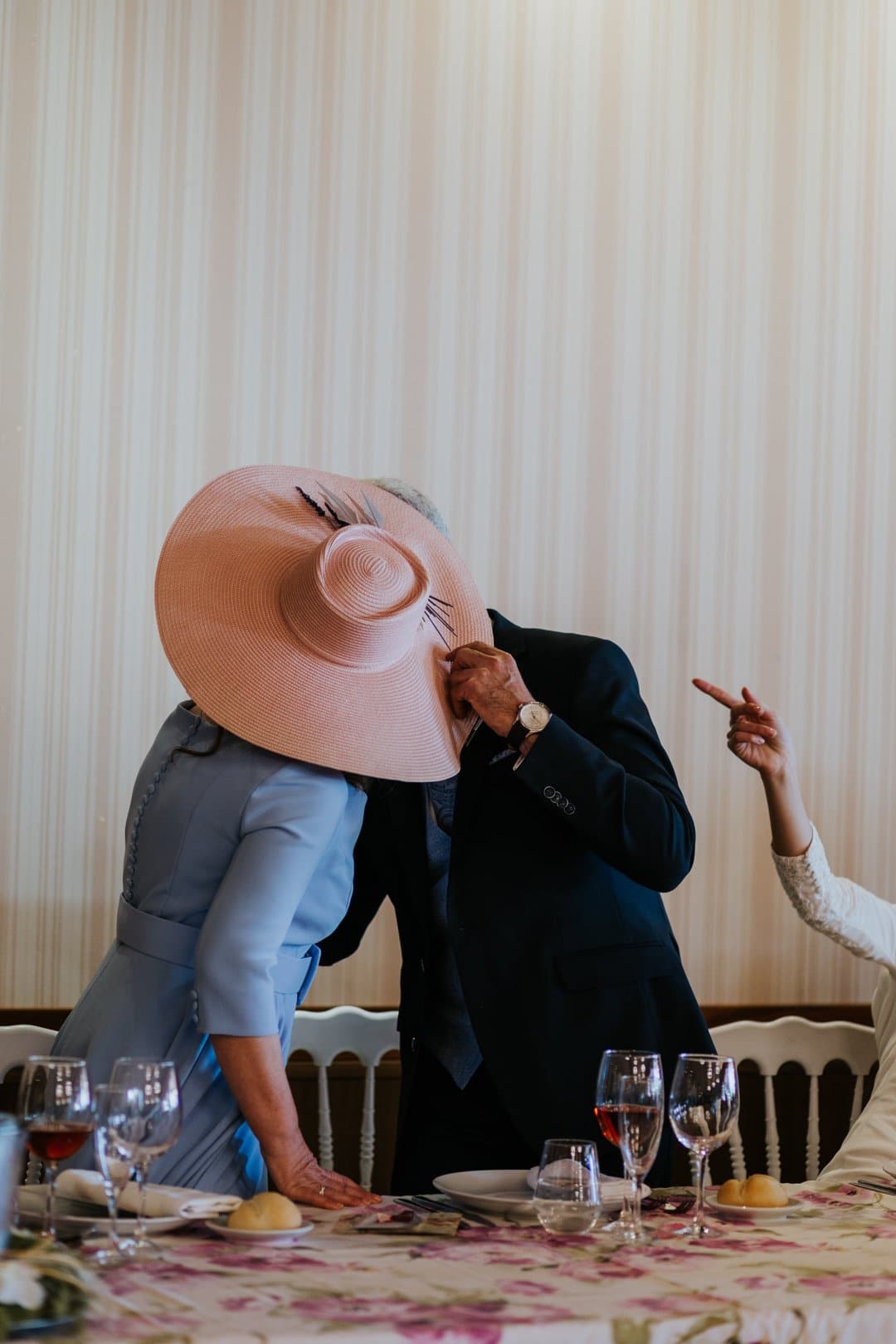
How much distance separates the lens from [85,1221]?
4.30 feet

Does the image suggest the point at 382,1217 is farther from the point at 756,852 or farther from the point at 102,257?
the point at 102,257

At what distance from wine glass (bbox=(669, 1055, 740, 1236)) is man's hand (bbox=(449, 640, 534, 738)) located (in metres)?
0.59

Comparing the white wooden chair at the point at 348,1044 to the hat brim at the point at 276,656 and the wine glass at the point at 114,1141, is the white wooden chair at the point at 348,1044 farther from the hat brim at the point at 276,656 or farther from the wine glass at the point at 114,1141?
the wine glass at the point at 114,1141

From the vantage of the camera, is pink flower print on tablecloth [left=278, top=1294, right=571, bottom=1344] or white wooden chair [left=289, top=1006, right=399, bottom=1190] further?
white wooden chair [left=289, top=1006, right=399, bottom=1190]

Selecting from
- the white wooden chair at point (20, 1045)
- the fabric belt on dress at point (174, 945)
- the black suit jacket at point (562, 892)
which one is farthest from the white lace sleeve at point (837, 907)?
the white wooden chair at point (20, 1045)

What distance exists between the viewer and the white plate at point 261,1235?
1316 millimetres

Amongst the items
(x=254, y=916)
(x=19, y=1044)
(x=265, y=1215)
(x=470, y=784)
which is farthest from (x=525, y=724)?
(x=19, y=1044)

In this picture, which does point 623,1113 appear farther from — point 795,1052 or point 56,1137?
point 795,1052

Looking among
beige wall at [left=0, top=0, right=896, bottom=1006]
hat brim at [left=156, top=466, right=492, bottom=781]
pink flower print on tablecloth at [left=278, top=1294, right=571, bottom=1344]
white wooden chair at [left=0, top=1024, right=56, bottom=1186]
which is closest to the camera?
pink flower print on tablecloth at [left=278, top=1294, right=571, bottom=1344]

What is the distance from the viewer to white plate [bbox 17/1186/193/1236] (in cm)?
131

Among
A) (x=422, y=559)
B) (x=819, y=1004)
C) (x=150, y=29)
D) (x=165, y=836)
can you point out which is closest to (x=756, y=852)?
(x=819, y=1004)

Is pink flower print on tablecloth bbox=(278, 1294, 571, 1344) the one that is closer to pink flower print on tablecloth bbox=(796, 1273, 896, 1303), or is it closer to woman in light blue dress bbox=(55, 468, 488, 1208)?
pink flower print on tablecloth bbox=(796, 1273, 896, 1303)

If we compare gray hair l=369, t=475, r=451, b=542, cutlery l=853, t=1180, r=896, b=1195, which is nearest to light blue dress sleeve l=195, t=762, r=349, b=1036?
gray hair l=369, t=475, r=451, b=542

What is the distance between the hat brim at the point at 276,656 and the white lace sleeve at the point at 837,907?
79cm
